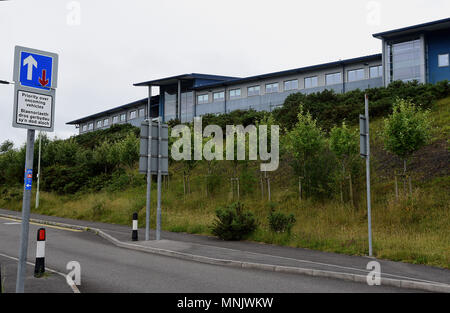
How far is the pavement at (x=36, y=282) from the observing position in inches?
281

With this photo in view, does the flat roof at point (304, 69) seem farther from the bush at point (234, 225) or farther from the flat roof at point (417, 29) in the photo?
the bush at point (234, 225)

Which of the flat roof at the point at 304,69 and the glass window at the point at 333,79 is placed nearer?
the flat roof at the point at 304,69

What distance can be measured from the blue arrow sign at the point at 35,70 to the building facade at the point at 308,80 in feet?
140

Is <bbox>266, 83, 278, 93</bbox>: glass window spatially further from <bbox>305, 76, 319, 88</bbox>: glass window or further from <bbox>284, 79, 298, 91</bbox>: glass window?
<bbox>305, 76, 319, 88</bbox>: glass window

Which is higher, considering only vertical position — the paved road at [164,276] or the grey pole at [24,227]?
the grey pole at [24,227]

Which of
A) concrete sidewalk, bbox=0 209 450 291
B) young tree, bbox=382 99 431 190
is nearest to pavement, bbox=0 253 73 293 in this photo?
concrete sidewalk, bbox=0 209 450 291

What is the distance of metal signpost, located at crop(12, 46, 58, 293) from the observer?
5.39m

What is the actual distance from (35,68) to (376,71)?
47496 millimetres

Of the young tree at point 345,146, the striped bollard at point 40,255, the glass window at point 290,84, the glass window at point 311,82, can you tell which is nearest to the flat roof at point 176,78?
the glass window at point 290,84

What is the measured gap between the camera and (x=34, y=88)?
5.57 m

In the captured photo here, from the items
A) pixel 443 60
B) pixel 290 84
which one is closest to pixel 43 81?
pixel 443 60

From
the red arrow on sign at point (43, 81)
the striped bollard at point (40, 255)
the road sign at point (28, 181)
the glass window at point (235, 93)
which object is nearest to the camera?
the road sign at point (28, 181)

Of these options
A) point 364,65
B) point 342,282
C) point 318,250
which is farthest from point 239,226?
point 364,65

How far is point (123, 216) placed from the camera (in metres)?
22.0
